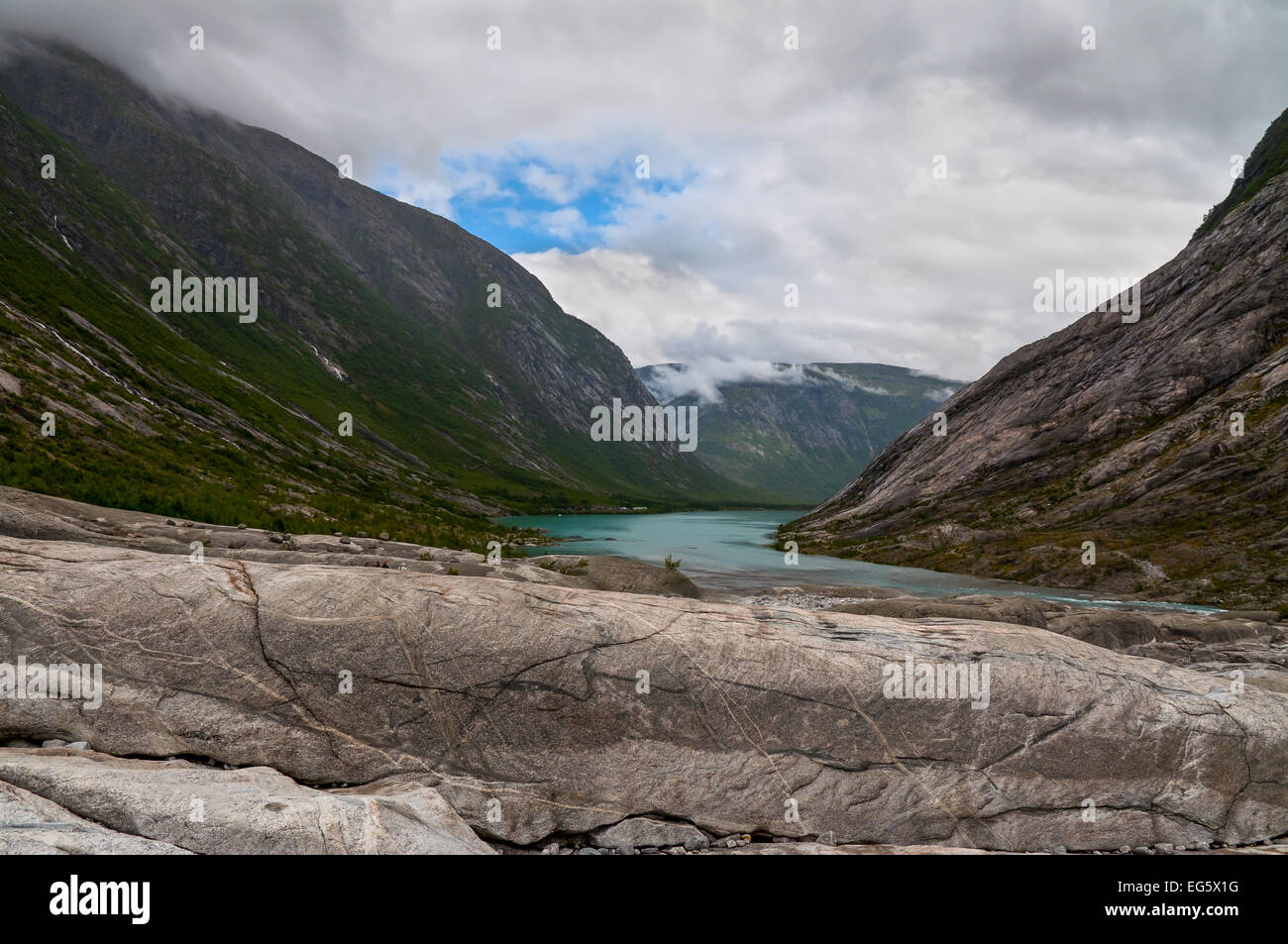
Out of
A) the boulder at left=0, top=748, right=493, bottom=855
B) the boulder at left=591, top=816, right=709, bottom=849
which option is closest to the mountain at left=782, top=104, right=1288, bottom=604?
the boulder at left=591, top=816, right=709, bottom=849

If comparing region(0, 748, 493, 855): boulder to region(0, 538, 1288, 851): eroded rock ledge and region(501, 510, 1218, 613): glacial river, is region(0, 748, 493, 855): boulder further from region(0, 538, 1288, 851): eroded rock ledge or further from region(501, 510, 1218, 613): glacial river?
region(501, 510, 1218, 613): glacial river

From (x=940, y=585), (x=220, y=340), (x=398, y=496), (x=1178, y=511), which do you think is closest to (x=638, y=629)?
(x=940, y=585)

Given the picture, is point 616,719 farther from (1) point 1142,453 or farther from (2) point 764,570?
(1) point 1142,453

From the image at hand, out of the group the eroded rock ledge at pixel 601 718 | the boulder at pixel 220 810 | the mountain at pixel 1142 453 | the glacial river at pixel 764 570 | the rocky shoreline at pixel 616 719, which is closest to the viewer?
the boulder at pixel 220 810

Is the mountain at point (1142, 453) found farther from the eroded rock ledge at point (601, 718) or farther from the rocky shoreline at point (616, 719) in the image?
the rocky shoreline at point (616, 719)

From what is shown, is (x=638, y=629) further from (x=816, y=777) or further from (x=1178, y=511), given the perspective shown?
(x=1178, y=511)

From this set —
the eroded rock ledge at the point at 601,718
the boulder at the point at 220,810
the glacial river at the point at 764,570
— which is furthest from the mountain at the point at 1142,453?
the boulder at the point at 220,810

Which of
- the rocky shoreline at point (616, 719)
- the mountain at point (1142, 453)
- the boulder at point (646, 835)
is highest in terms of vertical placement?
the mountain at point (1142, 453)
